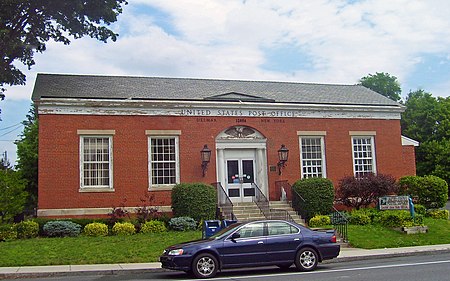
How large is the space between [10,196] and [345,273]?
14531 millimetres

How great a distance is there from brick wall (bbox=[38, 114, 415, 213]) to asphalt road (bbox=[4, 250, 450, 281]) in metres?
9.30

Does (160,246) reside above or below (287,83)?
below

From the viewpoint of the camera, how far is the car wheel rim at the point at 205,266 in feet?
43.5

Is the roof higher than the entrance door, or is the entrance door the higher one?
the roof

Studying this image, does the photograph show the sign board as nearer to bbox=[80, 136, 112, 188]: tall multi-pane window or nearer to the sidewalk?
the sidewalk

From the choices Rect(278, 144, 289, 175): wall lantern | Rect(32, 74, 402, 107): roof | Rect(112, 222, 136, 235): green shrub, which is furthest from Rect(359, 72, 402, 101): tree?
Rect(112, 222, 136, 235): green shrub

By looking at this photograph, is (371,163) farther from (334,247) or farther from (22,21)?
(22,21)

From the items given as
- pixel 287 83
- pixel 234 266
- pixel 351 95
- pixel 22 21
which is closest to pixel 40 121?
pixel 22 21

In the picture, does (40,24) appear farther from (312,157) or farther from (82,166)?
(312,157)

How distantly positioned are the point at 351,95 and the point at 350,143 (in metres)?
4.21

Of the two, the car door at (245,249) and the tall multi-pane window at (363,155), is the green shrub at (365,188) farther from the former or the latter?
the car door at (245,249)

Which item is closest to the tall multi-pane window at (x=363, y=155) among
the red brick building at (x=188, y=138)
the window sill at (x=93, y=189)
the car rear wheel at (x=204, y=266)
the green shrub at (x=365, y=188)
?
the red brick building at (x=188, y=138)

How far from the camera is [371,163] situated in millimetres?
28297

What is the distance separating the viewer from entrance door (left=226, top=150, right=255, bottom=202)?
25844mm
